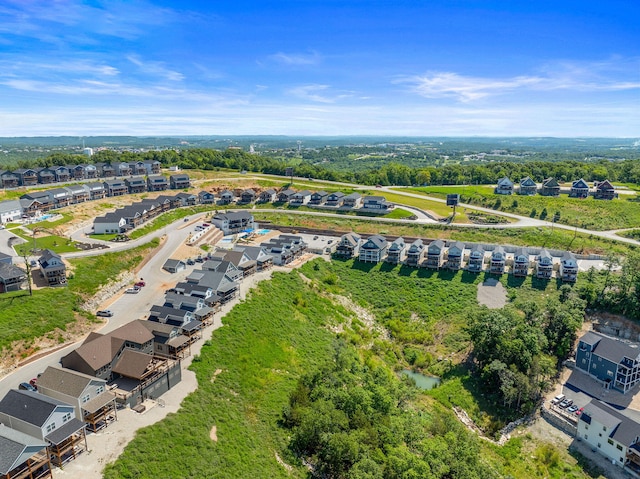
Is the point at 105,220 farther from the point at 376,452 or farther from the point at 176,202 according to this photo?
the point at 376,452

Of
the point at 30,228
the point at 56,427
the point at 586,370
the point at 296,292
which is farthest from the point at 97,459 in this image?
the point at 30,228

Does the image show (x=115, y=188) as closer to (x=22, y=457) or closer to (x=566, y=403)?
(x=22, y=457)

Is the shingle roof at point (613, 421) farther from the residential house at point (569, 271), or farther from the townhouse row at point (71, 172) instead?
the townhouse row at point (71, 172)

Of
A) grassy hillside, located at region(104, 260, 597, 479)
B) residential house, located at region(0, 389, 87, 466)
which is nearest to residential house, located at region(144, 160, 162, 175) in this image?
grassy hillside, located at region(104, 260, 597, 479)

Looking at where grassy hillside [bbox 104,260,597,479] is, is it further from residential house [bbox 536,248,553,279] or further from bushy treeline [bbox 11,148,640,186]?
bushy treeline [bbox 11,148,640,186]

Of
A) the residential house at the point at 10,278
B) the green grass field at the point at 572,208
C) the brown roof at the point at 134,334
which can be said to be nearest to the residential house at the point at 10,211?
the residential house at the point at 10,278

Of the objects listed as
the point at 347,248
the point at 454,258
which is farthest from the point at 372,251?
the point at 454,258
